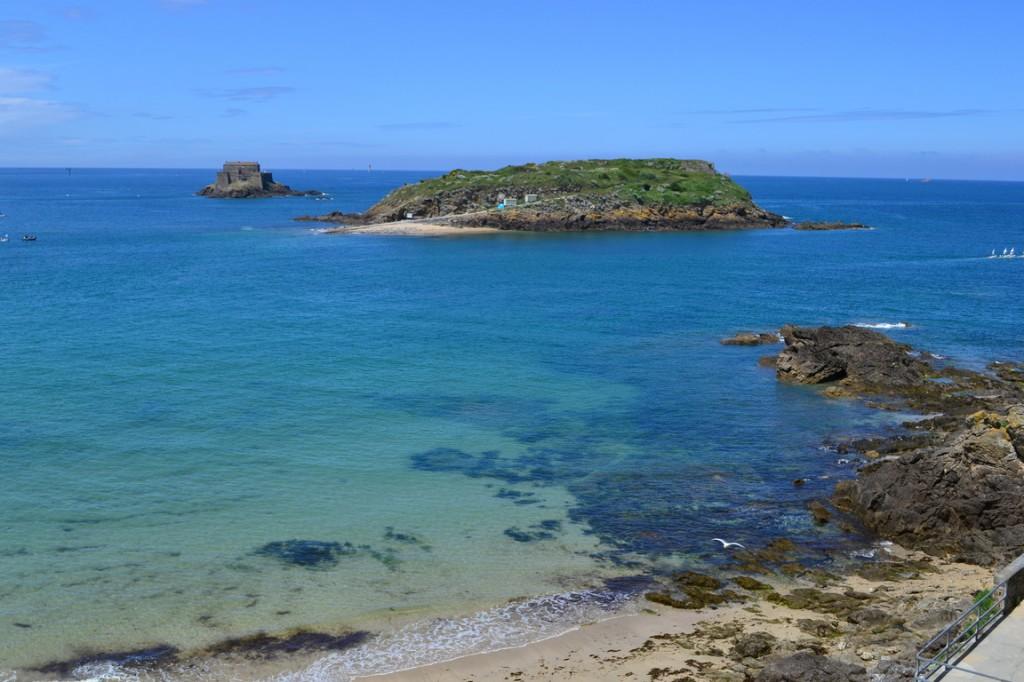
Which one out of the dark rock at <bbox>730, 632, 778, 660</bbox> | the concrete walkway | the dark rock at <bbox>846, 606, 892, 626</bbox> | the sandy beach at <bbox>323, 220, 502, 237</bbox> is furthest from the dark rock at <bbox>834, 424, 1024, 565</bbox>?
the sandy beach at <bbox>323, 220, 502, 237</bbox>

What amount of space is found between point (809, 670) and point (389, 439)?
2177 cm

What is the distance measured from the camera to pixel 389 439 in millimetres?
38000

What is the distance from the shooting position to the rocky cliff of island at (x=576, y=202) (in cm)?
12862

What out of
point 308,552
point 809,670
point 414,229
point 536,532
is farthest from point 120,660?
point 414,229

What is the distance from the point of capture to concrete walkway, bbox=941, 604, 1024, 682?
15898 millimetres

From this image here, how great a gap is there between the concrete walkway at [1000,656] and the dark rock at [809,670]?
323 cm

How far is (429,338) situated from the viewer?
57500mm

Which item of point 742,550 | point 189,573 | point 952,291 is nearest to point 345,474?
point 189,573

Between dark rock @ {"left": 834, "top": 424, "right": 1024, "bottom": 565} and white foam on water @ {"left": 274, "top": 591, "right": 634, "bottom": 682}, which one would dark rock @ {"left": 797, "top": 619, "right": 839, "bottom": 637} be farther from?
dark rock @ {"left": 834, "top": 424, "right": 1024, "bottom": 565}

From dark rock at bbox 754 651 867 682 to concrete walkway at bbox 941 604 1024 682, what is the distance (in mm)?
3233

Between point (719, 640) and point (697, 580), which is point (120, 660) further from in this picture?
point (697, 580)

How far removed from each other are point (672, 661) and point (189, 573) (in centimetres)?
1386

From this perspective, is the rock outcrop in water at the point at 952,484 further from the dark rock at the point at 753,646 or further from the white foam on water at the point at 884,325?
the white foam on water at the point at 884,325

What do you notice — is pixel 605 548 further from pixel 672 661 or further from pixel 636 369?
pixel 636 369
